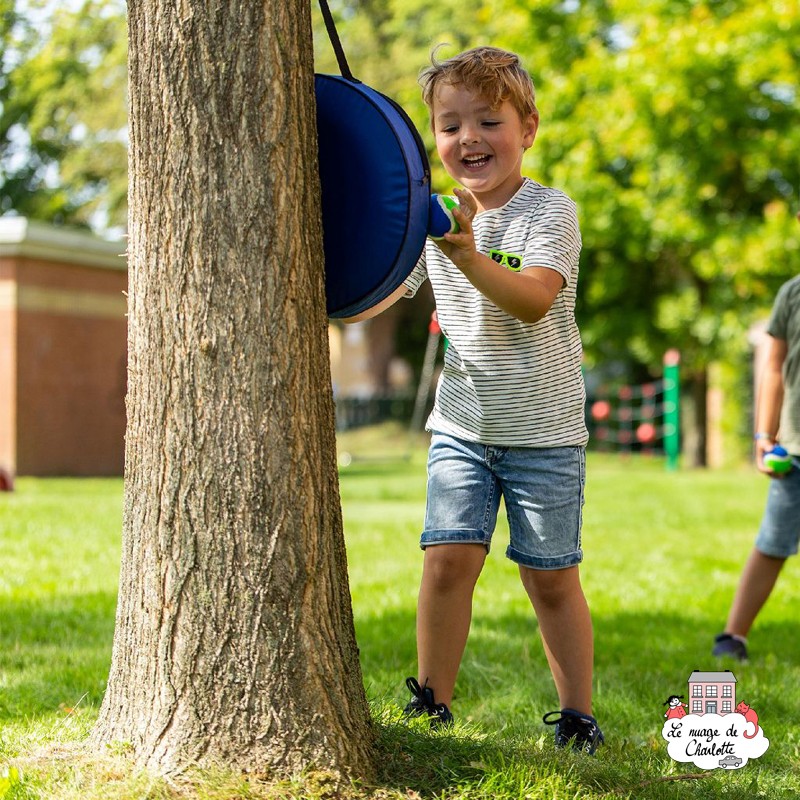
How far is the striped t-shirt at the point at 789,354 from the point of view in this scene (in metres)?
4.57

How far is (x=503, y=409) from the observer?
3121 millimetres

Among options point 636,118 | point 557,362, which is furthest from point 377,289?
point 636,118

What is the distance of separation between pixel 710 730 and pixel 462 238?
49.7 inches

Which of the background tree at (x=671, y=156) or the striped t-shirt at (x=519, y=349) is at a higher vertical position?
the background tree at (x=671, y=156)

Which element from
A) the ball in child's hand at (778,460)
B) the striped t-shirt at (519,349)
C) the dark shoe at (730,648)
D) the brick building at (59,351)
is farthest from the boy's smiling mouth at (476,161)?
the brick building at (59,351)

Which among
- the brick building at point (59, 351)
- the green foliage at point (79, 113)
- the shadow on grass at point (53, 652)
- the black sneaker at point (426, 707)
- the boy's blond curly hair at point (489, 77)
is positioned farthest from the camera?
the green foliage at point (79, 113)

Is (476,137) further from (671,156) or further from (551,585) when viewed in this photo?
(671,156)

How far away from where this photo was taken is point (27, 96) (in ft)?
77.7

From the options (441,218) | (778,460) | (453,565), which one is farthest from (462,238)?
(778,460)

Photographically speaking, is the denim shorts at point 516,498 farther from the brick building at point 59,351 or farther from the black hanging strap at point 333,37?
the brick building at point 59,351

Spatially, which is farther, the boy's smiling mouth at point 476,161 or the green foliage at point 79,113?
the green foliage at point 79,113

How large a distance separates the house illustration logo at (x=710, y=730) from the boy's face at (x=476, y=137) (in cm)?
137

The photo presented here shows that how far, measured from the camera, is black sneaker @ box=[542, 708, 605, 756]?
314 centimetres

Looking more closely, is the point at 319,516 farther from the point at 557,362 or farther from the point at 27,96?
the point at 27,96
